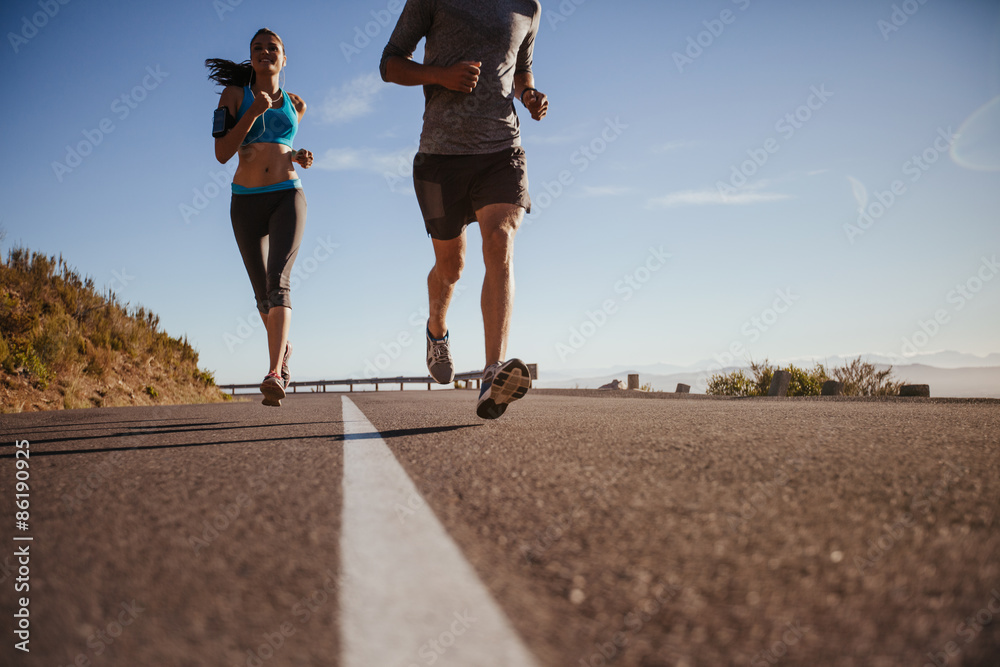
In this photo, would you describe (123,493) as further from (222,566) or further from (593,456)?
(593,456)

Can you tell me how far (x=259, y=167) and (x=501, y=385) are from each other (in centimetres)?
325

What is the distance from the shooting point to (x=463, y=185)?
14.1ft

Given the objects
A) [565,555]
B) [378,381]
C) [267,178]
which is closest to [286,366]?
[267,178]

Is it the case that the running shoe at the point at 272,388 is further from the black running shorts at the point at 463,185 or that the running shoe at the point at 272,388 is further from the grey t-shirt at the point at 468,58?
the grey t-shirt at the point at 468,58

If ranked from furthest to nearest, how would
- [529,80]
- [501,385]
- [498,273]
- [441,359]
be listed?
1. [441,359]
2. [529,80]
3. [498,273]
4. [501,385]

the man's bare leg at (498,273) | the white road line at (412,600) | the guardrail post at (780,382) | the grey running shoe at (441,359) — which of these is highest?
the man's bare leg at (498,273)

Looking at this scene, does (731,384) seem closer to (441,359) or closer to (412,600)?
(441,359)

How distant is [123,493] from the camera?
1.98 metres

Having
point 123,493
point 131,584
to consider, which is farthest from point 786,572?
point 123,493

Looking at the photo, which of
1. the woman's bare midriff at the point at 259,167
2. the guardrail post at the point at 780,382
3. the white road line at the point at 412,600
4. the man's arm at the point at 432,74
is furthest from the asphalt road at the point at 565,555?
the guardrail post at the point at 780,382

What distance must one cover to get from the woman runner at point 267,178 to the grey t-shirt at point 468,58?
1.30 metres

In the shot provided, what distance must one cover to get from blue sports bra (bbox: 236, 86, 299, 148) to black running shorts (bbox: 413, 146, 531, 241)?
1.74 meters

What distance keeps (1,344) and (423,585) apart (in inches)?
391

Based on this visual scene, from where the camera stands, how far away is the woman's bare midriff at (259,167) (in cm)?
538
